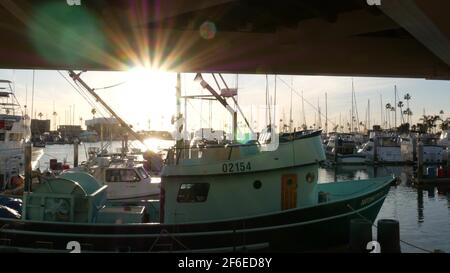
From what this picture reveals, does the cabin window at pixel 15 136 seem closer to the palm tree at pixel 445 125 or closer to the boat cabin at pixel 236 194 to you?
the boat cabin at pixel 236 194

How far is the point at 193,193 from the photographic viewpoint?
527 inches

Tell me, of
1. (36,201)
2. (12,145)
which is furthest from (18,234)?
(12,145)

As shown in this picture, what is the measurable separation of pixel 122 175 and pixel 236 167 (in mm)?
11985

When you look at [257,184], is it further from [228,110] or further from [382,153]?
[382,153]

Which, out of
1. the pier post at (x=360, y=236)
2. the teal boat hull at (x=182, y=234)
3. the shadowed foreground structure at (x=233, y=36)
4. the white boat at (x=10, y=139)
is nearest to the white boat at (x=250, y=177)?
the teal boat hull at (x=182, y=234)

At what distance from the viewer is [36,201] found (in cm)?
1320

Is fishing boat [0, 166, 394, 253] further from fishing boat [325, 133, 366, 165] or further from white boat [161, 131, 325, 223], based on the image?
fishing boat [325, 133, 366, 165]

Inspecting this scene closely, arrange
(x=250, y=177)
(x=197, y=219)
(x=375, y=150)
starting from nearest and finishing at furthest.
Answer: (x=250, y=177) < (x=197, y=219) < (x=375, y=150)

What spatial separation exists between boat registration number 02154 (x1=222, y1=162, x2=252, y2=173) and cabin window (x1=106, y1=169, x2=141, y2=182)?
36.6 ft

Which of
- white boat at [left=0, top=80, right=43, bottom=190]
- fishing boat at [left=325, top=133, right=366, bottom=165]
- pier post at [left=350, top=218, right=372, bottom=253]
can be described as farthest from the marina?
fishing boat at [left=325, top=133, right=366, bottom=165]

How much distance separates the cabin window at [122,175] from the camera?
2320cm

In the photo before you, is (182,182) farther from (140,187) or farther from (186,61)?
(140,187)

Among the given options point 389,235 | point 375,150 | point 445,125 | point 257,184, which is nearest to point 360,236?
point 389,235

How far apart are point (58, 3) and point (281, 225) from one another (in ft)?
26.9
